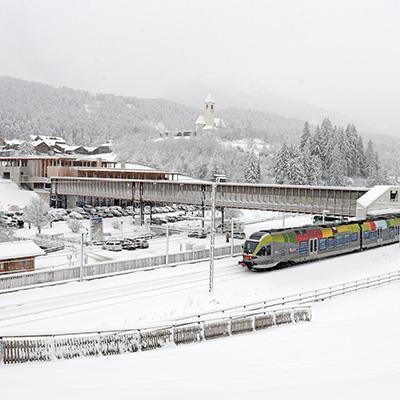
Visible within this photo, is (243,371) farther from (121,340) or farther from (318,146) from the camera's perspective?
(318,146)

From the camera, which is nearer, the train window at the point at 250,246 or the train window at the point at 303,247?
the train window at the point at 250,246

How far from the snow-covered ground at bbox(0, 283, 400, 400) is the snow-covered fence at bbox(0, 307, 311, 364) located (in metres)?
0.47

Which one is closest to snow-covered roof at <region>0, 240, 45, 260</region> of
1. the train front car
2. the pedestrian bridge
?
the train front car

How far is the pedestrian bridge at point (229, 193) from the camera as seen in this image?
6369 centimetres

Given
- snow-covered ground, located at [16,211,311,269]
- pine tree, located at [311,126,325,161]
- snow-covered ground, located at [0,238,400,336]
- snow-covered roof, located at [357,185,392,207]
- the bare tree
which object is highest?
pine tree, located at [311,126,325,161]

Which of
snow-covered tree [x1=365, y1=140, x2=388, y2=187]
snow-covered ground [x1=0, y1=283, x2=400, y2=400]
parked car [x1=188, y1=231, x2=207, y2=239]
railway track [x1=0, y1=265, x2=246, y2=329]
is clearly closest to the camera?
snow-covered ground [x1=0, y1=283, x2=400, y2=400]

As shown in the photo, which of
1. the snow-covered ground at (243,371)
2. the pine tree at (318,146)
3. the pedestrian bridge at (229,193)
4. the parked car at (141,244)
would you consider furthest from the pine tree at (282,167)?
the snow-covered ground at (243,371)

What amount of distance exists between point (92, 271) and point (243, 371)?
21787 mm

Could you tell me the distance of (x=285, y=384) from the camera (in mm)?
14594

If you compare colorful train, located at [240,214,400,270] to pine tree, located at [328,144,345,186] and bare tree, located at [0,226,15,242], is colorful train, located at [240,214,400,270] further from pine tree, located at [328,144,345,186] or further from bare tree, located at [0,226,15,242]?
pine tree, located at [328,144,345,186]

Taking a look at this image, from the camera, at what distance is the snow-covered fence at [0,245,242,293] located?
3173 centimetres

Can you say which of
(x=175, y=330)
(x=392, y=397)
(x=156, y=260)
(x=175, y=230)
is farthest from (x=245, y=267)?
(x=175, y=230)

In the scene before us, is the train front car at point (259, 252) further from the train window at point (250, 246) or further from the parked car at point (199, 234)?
the parked car at point (199, 234)

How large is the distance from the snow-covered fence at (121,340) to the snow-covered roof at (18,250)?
19.2 meters
